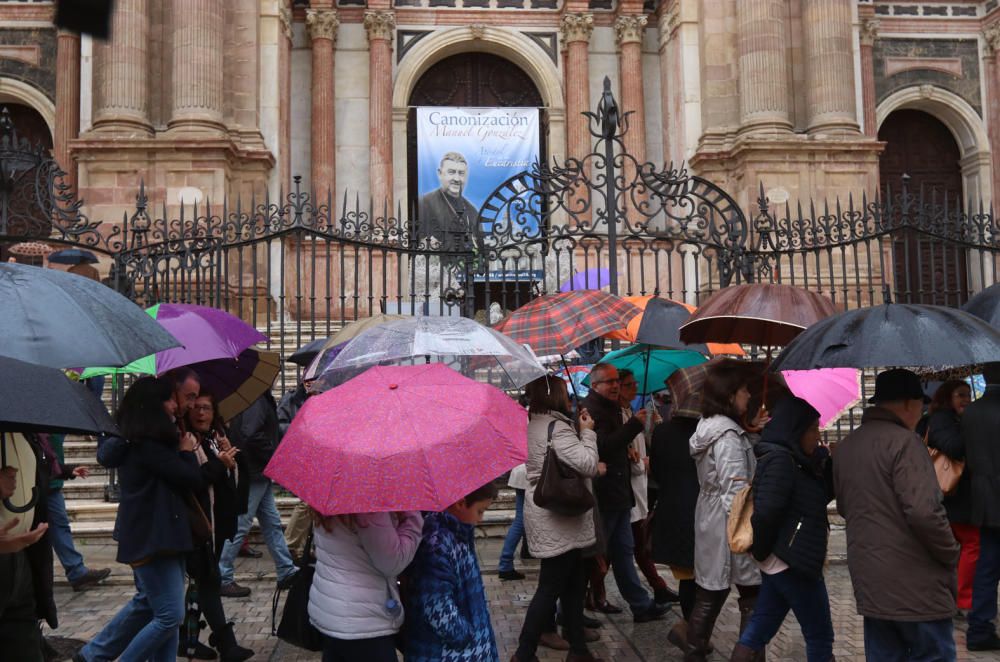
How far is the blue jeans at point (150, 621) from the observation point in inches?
185

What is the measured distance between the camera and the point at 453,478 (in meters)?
3.22

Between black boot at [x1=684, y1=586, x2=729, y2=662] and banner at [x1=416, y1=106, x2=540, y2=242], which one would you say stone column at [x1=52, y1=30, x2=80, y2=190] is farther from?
black boot at [x1=684, y1=586, x2=729, y2=662]

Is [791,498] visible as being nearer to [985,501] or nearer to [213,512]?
[985,501]

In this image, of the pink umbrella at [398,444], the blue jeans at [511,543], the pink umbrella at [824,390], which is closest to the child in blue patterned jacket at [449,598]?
the pink umbrella at [398,444]

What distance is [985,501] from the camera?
5914 millimetres

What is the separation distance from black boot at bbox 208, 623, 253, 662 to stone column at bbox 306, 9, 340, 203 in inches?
553

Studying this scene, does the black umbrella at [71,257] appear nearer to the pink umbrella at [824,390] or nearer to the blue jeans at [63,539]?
the blue jeans at [63,539]

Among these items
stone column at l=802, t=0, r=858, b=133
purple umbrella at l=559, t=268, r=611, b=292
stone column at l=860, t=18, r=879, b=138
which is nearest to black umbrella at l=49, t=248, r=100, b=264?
purple umbrella at l=559, t=268, r=611, b=292

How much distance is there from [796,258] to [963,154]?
7.62 meters

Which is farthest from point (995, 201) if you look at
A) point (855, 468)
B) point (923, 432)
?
point (855, 468)

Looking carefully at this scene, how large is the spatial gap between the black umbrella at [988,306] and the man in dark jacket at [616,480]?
208 cm

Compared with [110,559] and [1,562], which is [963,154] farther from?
[1,562]

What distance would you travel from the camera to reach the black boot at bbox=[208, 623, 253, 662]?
5.54 metres

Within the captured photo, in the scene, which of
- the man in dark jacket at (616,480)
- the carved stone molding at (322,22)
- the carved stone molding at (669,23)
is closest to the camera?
the man in dark jacket at (616,480)
